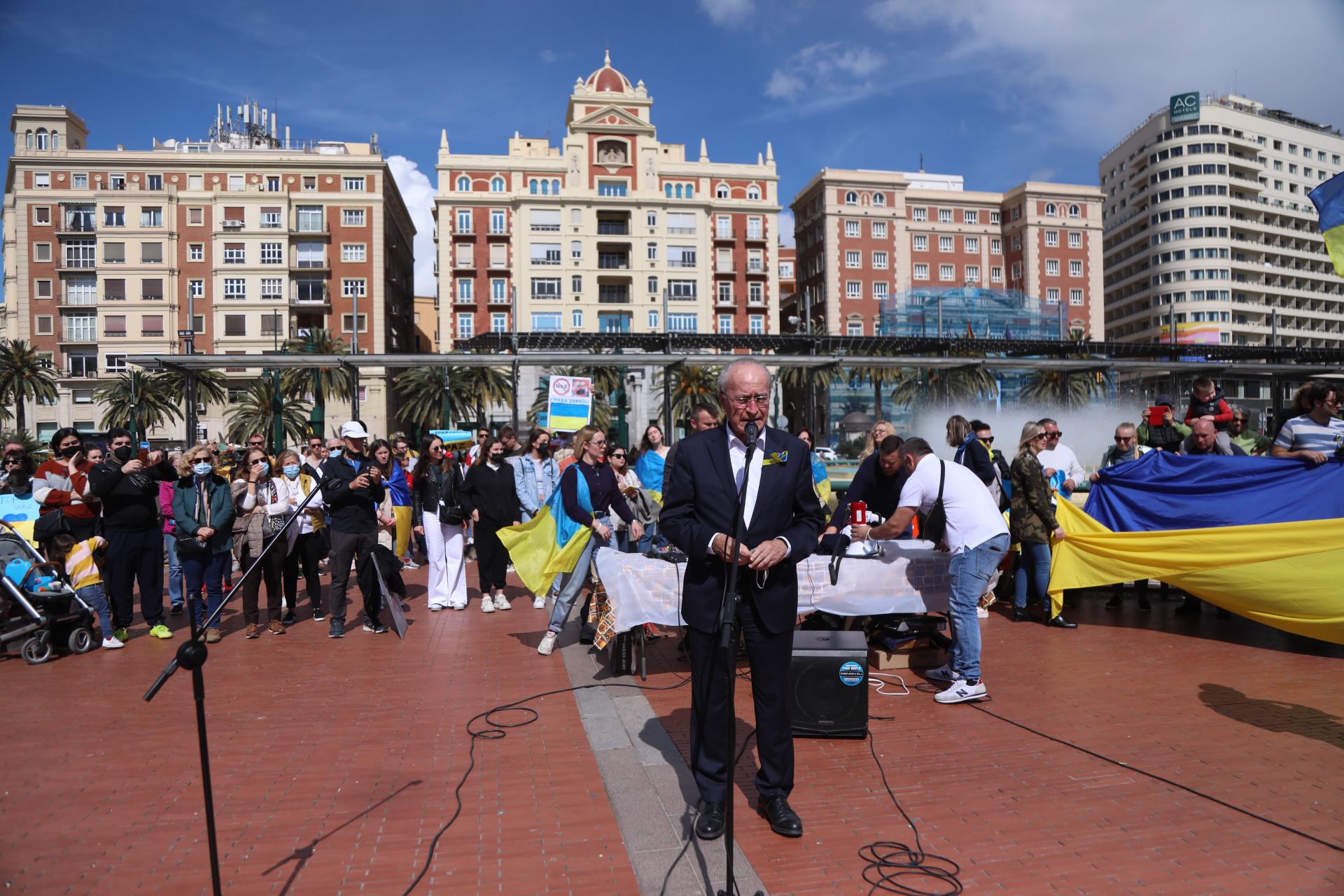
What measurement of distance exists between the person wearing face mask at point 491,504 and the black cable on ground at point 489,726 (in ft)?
12.4

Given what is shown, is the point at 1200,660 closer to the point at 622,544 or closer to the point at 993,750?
the point at 993,750

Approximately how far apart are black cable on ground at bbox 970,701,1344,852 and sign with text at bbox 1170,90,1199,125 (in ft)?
360

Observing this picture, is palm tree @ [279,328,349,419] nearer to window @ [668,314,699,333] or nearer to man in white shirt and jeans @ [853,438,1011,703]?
window @ [668,314,699,333]

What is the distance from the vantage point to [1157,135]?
9656 cm

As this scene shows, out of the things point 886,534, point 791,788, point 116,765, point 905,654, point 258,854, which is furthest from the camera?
point 905,654

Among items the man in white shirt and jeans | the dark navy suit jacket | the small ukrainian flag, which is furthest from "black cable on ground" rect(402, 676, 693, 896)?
the small ukrainian flag

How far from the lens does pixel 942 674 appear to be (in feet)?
21.5

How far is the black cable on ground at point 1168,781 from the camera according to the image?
396cm

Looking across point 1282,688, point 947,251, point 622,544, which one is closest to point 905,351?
point 622,544

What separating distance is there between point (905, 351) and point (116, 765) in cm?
3131

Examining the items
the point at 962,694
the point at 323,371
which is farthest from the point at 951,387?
the point at 323,371

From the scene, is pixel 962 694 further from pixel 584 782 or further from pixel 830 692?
pixel 584 782

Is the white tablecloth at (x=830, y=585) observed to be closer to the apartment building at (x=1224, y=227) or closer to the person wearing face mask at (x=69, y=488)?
the person wearing face mask at (x=69, y=488)

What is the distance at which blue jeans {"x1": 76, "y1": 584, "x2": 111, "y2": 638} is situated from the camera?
8344mm
